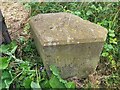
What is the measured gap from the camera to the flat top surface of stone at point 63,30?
2.33 meters

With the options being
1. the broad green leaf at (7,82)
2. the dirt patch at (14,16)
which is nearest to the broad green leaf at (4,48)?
the broad green leaf at (7,82)

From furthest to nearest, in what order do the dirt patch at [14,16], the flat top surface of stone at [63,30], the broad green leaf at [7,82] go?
the dirt patch at [14,16], the flat top surface of stone at [63,30], the broad green leaf at [7,82]

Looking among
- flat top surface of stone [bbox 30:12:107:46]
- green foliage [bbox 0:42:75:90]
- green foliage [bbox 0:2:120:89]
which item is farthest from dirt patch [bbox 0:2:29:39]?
green foliage [bbox 0:42:75:90]

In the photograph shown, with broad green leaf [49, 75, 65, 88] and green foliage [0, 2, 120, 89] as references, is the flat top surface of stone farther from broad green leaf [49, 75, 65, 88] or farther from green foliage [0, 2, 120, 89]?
broad green leaf [49, 75, 65, 88]

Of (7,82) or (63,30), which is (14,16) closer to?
(63,30)

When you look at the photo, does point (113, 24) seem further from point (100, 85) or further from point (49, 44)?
point (49, 44)

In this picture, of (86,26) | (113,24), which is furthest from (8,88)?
(113,24)

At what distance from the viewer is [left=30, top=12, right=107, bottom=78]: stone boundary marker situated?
234 cm

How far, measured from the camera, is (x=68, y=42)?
7.68ft

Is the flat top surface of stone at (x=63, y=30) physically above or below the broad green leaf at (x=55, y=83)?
above

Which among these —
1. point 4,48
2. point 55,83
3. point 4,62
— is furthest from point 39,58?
point 55,83

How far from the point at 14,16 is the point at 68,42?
106 centimetres

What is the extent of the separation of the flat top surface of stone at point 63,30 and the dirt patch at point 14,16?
428 mm

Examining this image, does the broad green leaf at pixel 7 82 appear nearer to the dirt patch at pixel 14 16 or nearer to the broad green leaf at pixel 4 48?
the broad green leaf at pixel 4 48
